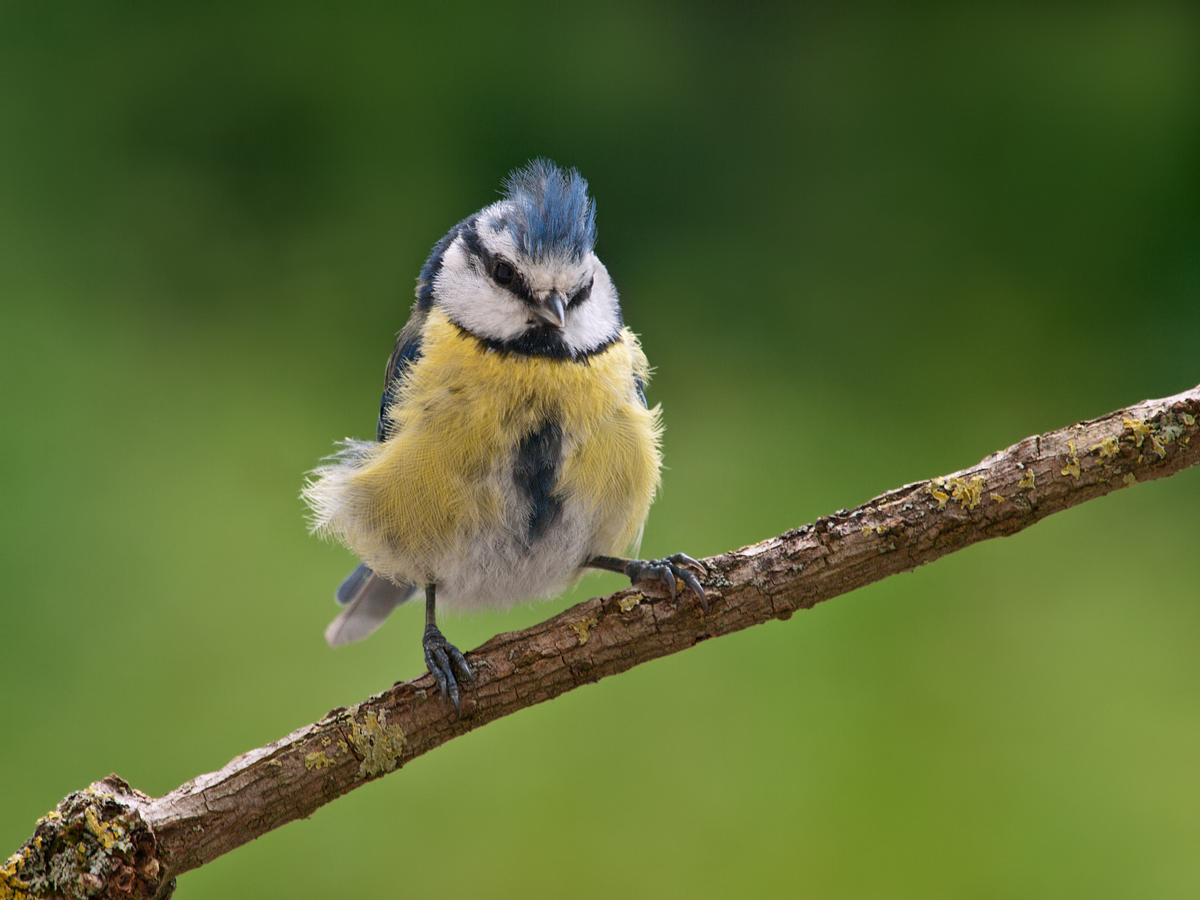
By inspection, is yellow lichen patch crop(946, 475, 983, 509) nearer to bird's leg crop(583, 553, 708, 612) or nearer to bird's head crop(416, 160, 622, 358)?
bird's leg crop(583, 553, 708, 612)

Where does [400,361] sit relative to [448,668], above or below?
above

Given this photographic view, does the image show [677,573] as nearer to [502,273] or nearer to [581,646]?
[581,646]

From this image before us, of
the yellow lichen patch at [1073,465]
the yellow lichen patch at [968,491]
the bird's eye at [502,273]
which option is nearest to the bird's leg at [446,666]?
the bird's eye at [502,273]

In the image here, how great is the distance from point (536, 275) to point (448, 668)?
507mm

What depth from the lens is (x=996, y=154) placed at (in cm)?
206

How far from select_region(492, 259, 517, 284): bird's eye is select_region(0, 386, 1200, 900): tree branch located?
444 millimetres

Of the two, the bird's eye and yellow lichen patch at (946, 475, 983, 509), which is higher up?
the bird's eye

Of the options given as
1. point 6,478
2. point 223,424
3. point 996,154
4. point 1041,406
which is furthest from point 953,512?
point 6,478

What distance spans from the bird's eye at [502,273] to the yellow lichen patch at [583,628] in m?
0.46

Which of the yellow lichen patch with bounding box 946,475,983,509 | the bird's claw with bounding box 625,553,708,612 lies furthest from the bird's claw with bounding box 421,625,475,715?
the yellow lichen patch with bounding box 946,475,983,509

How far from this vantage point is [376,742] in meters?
1.24

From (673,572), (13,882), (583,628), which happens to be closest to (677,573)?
A: (673,572)

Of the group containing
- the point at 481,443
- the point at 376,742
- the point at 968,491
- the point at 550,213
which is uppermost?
the point at 550,213

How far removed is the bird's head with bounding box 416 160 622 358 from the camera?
1.42m
